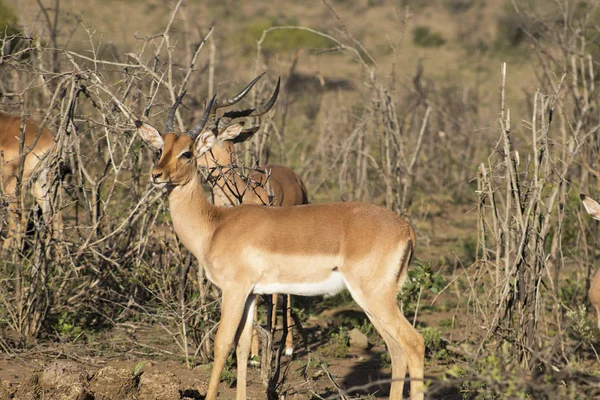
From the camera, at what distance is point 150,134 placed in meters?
5.36

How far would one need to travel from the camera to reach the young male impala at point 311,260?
5.00 metres

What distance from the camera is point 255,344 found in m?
6.37

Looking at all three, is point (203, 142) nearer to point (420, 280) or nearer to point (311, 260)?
point (311, 260)

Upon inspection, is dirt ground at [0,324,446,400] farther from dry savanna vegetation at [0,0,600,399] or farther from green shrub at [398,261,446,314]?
green shrub at [398,261,446,314]

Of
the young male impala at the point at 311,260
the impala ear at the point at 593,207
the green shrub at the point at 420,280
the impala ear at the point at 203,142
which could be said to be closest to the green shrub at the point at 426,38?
the green shrub at the point at 420,280

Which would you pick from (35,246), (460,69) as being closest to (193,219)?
(35,246)

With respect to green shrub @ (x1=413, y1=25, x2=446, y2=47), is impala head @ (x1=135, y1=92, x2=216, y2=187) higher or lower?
lower

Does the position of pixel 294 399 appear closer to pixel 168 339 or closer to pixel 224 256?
pixel 224 256

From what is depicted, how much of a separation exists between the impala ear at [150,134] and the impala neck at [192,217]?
0.95 ft

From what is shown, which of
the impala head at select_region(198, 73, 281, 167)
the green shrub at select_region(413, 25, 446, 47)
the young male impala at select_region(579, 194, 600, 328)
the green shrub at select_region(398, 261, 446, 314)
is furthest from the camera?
the green shrub at select_region(413, 25, 446, 47)

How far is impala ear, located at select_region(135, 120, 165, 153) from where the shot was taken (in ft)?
17.5

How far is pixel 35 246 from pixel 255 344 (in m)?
1.71

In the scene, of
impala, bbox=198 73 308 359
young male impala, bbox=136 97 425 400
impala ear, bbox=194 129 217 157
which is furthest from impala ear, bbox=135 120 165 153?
impala, bbox=198 73 308 359

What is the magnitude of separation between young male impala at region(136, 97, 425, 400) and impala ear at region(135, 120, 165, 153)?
0.10 metres
